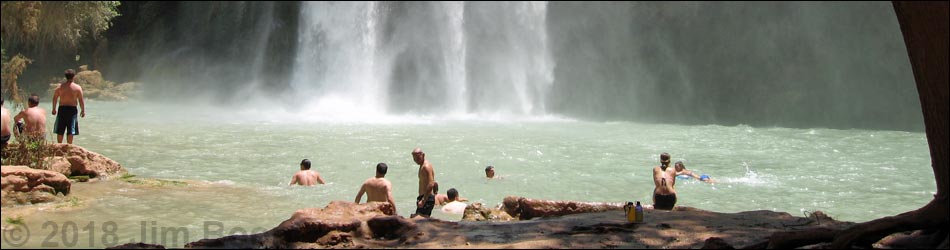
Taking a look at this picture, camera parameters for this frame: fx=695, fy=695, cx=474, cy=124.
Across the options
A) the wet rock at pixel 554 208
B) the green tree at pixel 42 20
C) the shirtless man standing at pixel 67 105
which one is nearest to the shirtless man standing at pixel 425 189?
the wet rock at pixel 554 208

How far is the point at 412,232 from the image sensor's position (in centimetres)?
633

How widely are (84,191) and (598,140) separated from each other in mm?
14704

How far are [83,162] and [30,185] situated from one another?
219 cm

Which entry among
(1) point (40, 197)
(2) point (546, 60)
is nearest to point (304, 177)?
(1) point (40, 197)

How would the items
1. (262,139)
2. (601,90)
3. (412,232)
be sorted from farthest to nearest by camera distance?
(601,90)
(262,139)
(412,232)

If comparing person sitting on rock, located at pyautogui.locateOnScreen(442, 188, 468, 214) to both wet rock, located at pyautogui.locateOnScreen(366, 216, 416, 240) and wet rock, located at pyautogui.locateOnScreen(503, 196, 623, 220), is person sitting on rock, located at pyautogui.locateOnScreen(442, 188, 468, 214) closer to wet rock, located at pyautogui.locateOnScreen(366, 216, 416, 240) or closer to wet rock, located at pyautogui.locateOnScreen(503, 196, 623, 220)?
wet rock, located at pyautogui.locateOnScreen(503, 196, 623, 220)

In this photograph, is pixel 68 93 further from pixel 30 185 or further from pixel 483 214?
pixel 483 214

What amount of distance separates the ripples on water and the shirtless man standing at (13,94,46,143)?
191 cm

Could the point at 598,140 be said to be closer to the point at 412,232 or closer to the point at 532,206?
the point at 532,206

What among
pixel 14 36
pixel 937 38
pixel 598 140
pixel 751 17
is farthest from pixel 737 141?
pixel 14 36

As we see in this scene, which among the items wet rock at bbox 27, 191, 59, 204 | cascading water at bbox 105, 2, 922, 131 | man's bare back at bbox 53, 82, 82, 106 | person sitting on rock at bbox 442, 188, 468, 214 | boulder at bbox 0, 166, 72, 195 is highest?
cascading water at bbox 105, 2, 922, 131

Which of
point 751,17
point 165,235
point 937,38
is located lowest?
point 165,235

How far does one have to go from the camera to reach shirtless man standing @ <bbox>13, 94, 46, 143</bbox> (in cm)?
968

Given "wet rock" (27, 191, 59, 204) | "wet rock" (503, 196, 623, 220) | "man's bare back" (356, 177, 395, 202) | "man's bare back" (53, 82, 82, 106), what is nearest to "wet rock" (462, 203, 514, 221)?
"wet rock" (503, 196, 623, 220)
